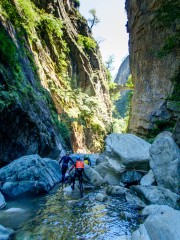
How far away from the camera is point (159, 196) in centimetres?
688

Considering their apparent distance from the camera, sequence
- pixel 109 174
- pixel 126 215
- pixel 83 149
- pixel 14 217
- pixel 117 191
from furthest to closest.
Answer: pixel 83 149
pixel 109 174
pixel 117 191
pixel 126 215
pixel 14 217

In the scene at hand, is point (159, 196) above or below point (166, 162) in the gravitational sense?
below

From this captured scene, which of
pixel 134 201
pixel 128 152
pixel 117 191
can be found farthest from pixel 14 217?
pixel 128 152

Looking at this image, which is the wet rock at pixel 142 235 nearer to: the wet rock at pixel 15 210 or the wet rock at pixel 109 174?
the wet rock at pixel 15 210

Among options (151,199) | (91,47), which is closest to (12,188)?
(151,199)

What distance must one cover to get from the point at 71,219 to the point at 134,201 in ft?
7.59

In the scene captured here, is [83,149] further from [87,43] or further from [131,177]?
[131,177]

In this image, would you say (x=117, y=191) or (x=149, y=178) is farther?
(x=149, y=178)

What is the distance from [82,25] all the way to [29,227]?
34.0m

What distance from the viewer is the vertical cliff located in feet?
35.3

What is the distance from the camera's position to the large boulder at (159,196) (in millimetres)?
6703

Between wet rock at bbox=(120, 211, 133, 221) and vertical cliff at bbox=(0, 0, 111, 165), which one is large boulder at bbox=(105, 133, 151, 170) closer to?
wet rock at bbox=(120, 211, 133, 221)

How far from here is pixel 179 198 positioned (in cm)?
684

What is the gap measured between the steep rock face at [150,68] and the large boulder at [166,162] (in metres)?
6.95
